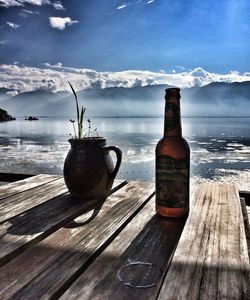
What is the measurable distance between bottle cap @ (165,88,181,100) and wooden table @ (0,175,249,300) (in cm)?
47

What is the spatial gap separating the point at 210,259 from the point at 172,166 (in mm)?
417

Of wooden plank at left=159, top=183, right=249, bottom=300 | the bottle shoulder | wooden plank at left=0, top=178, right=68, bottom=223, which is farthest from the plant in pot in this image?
wooden plank at left=159, top=183, right=249, bottom=300

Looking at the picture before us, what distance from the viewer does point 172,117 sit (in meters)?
1.27

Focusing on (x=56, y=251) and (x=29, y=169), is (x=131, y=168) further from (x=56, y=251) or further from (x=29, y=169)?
(x=56, y=251)

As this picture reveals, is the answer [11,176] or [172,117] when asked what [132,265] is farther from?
[11,176]

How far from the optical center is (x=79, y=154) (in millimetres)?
1496

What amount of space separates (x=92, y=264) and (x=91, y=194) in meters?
0.68

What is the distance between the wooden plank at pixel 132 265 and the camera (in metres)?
0.73

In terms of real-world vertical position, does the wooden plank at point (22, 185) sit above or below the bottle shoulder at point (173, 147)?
below

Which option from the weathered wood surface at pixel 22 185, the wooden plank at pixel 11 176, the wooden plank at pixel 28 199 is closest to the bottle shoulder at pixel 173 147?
the wooden plank at pixel 28 199

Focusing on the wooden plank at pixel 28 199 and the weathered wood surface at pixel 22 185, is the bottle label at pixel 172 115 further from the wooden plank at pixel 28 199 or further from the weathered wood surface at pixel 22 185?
the weathered wood surface at pixel 22 185

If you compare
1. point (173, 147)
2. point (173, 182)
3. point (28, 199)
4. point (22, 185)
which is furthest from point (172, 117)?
point (22, 185)

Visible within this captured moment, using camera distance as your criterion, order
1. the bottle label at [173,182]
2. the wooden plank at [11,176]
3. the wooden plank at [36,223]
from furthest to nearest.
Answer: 1. the wooden plank at [11,176]
2. the bottle label at [173,182]
3. the wooden plank at [36,223]

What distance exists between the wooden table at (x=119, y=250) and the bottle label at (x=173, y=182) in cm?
7
